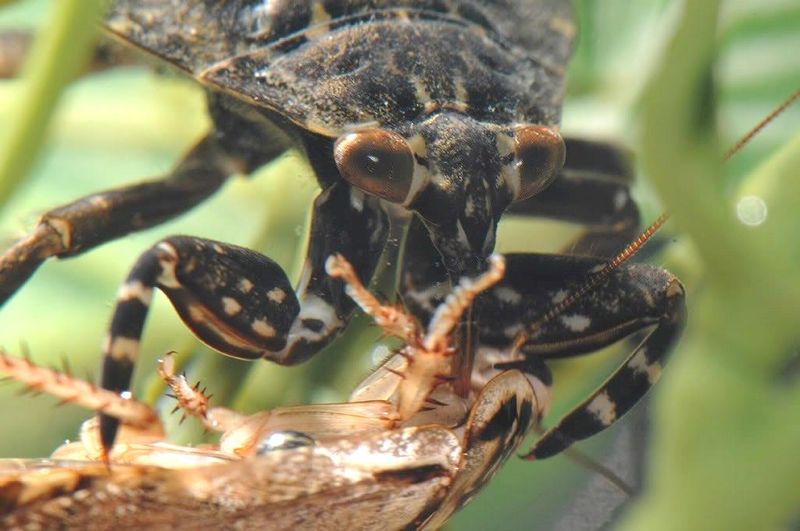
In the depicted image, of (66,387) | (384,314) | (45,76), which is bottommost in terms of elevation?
(66,387)

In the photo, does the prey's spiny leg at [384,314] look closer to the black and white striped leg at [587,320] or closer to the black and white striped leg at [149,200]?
the black and white striped leg at [587,320]

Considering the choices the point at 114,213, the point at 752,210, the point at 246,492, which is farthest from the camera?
the point at 114,213

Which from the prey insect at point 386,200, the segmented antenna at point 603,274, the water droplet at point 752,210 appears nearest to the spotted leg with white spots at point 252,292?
the prey insect at point 386,200

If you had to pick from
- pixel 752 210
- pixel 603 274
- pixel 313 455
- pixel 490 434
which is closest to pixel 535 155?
pixel 603 274

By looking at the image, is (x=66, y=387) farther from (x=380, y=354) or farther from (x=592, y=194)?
(x=592, y=194)

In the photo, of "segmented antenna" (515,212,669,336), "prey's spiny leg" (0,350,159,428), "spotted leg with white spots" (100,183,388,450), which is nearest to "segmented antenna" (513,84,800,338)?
"segmented antenna" (515,212,669,336)

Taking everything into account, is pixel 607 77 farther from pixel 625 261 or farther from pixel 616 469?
pixel 616 469

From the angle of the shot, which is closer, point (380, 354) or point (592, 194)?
point (380, 354)
